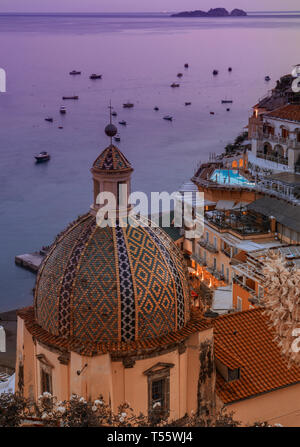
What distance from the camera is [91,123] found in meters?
92.6

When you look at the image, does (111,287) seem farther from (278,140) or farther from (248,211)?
(278,140)

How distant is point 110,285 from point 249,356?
3.68m

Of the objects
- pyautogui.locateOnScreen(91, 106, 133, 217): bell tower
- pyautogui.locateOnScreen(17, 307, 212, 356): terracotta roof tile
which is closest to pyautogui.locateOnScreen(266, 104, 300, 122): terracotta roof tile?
pyautogui.locateOnScreen(91, 106, 133, 217): bell tower

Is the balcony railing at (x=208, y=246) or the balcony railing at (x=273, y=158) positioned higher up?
the balcony railing at (x=273, y=158)

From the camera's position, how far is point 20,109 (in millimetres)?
100938

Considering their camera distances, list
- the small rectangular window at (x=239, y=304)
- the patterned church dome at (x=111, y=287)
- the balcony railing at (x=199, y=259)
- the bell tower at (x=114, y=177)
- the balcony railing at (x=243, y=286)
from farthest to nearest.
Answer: the balcony railing at (x=199, y=259) → the small rectangular window at (x=239, y=304) → the balcony railing at (x=243, y=286) → the bell tower at (x=114, y=177) → the patterned church dome at (x=111, y=287)

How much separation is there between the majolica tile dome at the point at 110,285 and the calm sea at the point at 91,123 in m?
28.6

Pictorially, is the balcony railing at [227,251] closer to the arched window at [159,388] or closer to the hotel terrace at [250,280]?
the hotel terrace at [250,280]

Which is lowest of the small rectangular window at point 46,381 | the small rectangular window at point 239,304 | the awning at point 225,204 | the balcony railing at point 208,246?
the balcony railing at point 208,246

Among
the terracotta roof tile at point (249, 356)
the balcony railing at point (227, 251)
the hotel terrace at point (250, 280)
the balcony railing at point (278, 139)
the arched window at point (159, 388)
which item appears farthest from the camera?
the balcony railing at point (278, 139)

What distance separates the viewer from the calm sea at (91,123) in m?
58.8

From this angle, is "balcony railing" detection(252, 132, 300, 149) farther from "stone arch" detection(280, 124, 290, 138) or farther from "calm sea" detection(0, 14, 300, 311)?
"calm sea" detection(0, 14, 300, 311)

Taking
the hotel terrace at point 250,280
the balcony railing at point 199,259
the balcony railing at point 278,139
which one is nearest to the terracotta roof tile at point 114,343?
the hotel terrace at point 250,280
